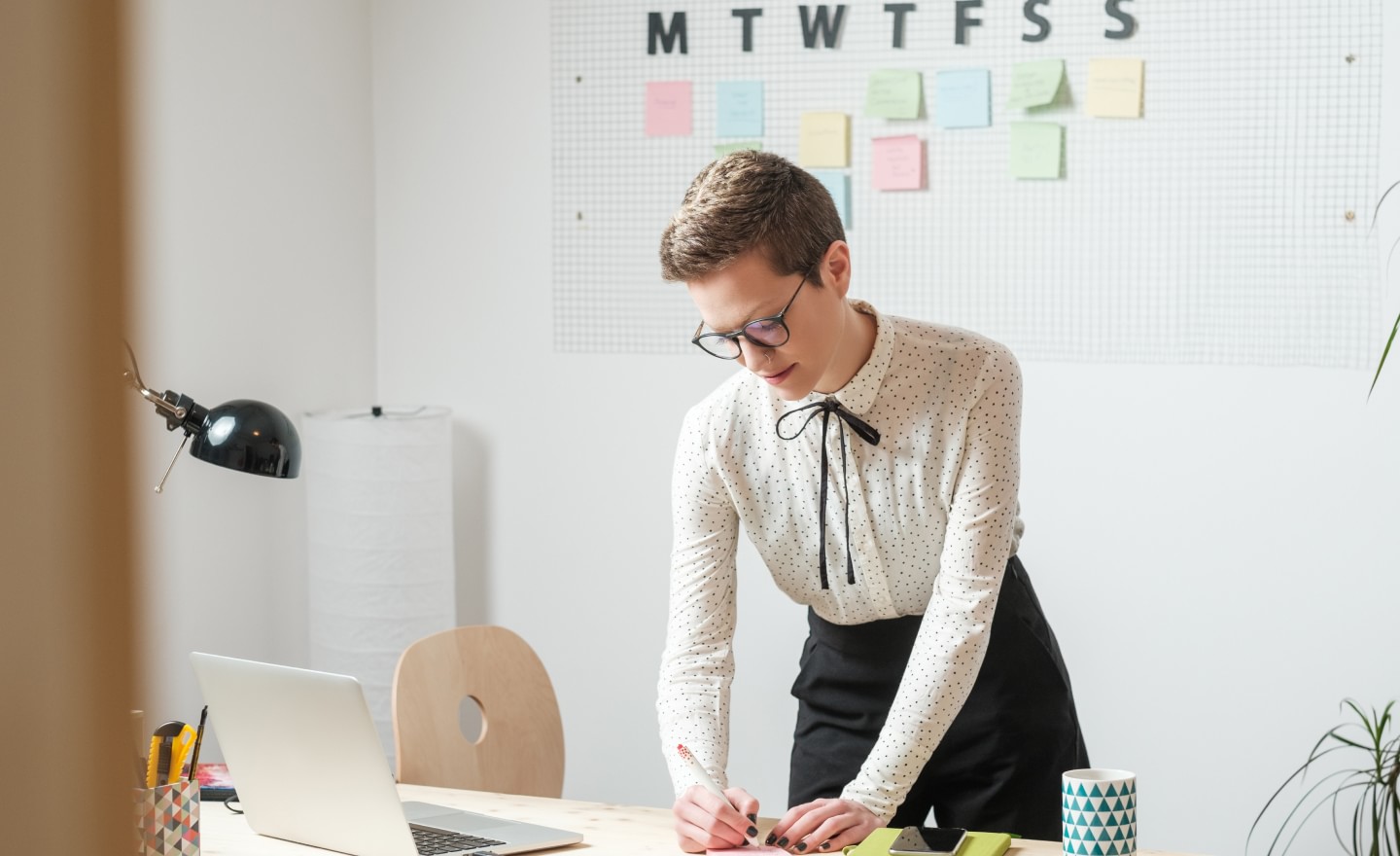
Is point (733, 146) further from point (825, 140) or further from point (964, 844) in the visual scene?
point (964, 844)

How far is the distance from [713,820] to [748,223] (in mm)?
661

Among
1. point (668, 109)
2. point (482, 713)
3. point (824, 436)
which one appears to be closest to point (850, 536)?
point (824, 436)

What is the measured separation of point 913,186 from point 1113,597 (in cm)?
97

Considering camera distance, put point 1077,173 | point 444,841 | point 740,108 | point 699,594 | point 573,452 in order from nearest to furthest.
→ point 444,841 < point 699,594 < point 1077,173 < point 740,108 < point 573,452

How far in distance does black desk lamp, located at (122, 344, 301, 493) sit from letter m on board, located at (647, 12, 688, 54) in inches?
64.2

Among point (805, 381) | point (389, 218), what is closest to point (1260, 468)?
point (805, 381)

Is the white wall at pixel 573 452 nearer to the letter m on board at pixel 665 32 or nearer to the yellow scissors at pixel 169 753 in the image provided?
the letter m on board at pixel 665 32

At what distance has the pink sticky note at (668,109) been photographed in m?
3.12

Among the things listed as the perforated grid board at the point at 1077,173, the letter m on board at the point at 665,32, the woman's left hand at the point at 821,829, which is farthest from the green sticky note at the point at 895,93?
the woman's left hand at the point at 821,829

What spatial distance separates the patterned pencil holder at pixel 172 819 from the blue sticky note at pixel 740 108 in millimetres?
2011

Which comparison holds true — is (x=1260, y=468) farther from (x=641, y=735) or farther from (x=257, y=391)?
(x=257, y=391)

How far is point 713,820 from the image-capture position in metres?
1.52

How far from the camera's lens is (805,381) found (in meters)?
1.56

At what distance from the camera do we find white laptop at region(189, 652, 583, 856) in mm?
1452
